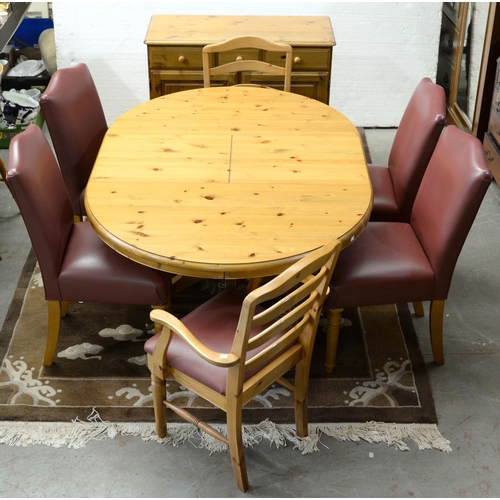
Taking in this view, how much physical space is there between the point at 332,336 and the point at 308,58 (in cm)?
178

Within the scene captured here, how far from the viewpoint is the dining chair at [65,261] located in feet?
7.92

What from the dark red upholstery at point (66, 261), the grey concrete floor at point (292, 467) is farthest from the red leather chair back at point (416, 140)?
the dark red upholstery at point (66, 261)

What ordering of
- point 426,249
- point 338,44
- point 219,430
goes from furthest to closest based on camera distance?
1. point 338,44
2. point 426,249
3. point 219,430

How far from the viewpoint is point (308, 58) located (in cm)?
380

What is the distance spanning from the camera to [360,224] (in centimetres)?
236

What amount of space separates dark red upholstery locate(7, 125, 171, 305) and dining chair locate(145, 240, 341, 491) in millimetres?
279

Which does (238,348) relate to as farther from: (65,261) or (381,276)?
(65,261)

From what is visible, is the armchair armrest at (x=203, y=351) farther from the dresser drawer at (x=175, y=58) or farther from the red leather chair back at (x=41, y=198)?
the dresser drawer at (x=175, y=58)

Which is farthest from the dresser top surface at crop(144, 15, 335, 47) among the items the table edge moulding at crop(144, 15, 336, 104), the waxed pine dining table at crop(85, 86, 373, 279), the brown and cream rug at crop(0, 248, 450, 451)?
the brown and cream rug at crop(0, 248, 450, 451)

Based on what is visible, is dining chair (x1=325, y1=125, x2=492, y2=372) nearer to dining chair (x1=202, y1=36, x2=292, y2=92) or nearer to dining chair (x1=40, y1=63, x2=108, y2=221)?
dining chair (x1=202, y1=36, x2=292, y2=92)

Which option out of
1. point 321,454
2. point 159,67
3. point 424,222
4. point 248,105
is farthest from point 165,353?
point 159,67

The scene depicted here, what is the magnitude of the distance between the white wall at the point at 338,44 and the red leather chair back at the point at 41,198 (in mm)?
2027

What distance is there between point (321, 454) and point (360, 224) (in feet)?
2.61

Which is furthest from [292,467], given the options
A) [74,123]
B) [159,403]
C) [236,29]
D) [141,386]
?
[236,29]
